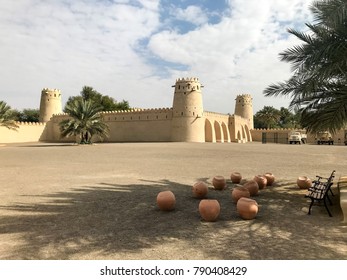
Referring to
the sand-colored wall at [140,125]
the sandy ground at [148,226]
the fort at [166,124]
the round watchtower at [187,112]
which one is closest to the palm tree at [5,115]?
the fort at [166,124]

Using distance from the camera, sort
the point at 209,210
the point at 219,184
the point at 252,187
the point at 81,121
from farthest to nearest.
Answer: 1. the point at 81,121
2. the point at 219,184
3. the point at 252,187
4. the point at 209,210

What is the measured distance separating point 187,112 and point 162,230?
3492 centimetres

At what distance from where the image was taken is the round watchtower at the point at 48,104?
51.4 m

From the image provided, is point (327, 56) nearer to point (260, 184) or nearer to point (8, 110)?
point (260, 184)

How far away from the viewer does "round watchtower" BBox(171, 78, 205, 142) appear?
131 feet

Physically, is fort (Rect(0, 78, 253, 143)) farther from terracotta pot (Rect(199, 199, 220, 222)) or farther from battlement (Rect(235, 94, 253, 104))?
terracotta pot (Rect(199, 199, 220, 222))

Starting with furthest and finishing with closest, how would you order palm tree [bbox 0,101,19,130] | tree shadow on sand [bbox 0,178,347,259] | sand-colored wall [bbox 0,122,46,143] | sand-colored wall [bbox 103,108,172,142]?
sand-colored wall [bbox 0,122,46,143] → sand-colored wall [bbox 103,108,172,142] → palm tree [bbox 0,101,19,130] → tree shadow on sand [bbox 0,178,347,259]

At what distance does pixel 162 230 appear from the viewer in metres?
5.43

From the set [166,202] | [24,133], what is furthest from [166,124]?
[166,202]

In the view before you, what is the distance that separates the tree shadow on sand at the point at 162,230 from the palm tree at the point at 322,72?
220 centimetres

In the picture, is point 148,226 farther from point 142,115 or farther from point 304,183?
point 142,115

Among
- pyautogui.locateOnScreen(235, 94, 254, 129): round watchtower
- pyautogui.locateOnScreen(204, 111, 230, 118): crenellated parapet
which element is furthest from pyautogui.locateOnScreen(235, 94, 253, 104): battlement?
pyautogui.locateOnScreen(204, 111, 230, 118): crenellated parapet

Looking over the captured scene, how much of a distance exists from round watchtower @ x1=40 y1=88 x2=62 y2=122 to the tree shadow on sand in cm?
4716

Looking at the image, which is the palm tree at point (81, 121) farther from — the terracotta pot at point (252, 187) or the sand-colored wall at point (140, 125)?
the terracotta pot at point (252, 187)
